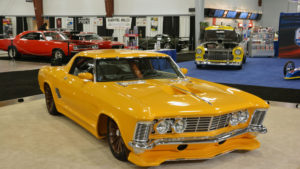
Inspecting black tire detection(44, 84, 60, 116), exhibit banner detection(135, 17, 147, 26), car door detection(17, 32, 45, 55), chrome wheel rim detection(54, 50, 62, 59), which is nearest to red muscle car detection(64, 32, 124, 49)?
car door detection(17, 32, 45, 55)

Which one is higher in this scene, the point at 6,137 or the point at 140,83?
the point at 140,83

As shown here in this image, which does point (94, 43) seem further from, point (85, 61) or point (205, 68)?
point (85, 61)

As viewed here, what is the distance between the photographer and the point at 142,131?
2.93 m

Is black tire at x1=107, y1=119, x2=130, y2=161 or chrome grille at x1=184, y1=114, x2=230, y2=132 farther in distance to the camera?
black tire at x1=107, y1=119, x2=130, y2=161

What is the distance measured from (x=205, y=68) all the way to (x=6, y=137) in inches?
369

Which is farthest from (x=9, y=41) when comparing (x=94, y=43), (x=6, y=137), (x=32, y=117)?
(x=6, y=137)

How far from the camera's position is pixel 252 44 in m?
17.7

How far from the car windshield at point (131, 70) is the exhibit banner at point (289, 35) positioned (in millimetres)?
13875

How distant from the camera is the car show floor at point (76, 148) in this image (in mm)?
3361

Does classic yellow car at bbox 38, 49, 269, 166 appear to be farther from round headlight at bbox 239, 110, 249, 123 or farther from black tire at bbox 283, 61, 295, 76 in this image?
black tire at bbox 283, 61, 295, 76

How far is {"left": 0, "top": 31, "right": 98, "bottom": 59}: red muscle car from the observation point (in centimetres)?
1266

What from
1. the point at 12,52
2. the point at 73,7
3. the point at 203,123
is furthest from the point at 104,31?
the point at 203,123

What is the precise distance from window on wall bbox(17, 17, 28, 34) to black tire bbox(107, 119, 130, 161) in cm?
2766

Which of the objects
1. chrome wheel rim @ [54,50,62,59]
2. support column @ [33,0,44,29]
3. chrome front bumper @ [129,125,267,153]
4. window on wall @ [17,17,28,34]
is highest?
support column @ [33,0,44,29]
